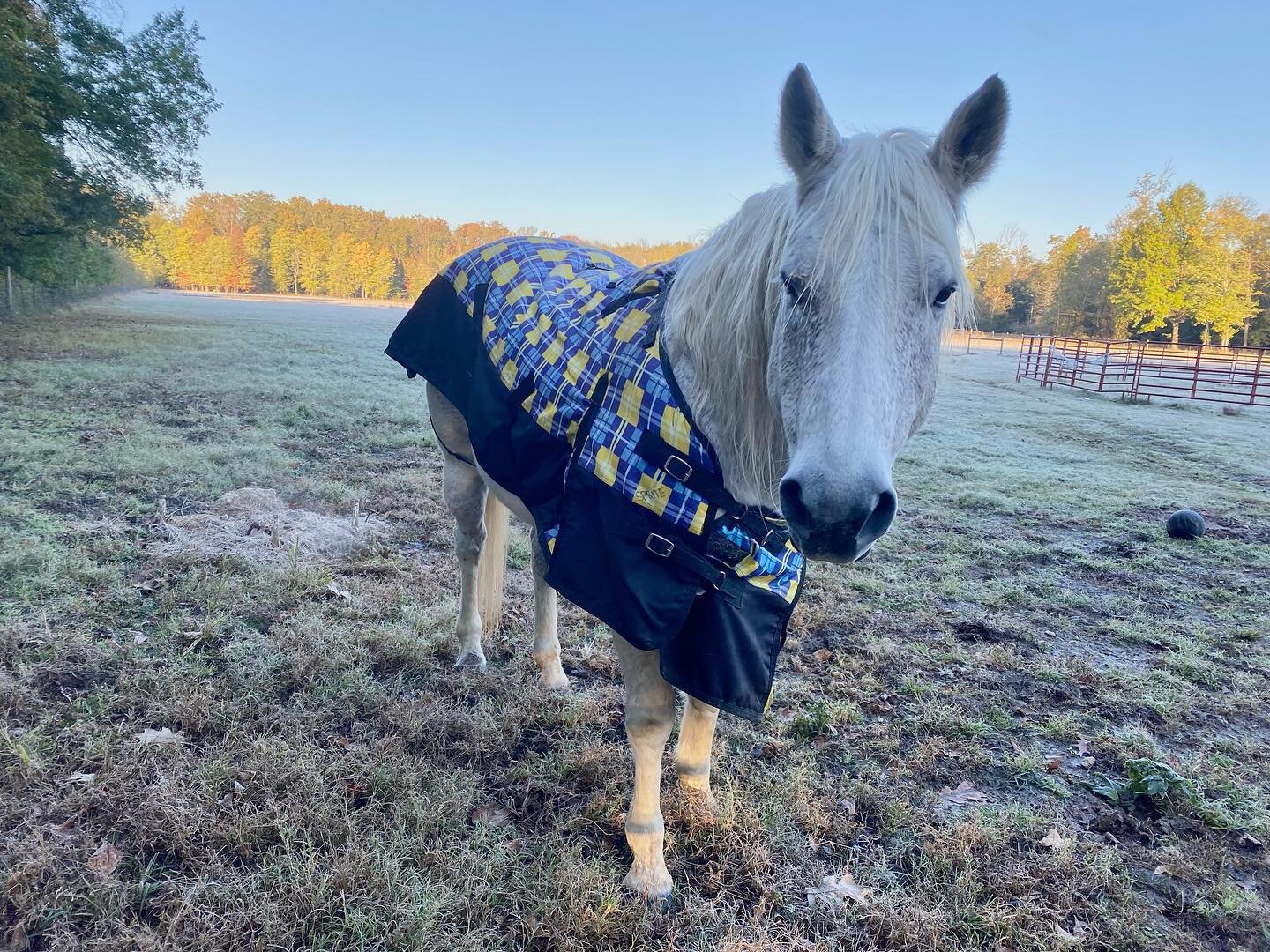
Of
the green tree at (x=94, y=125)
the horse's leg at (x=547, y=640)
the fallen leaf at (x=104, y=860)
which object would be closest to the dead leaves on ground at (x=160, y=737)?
the fallen leaf at (x=104, y=860)

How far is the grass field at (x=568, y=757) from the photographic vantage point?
1789 millimetres

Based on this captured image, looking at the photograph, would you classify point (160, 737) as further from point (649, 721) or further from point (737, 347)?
point (737, 347)

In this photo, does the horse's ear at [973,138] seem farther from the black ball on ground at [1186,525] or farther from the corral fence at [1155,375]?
the corral fence at [1155,375]

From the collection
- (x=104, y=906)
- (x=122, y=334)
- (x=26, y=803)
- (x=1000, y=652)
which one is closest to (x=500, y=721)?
(x=104, y=906)

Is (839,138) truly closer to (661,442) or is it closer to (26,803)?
(661,442)

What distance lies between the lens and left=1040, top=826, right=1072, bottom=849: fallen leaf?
2146 millimetres

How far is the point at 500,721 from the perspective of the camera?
104 inches

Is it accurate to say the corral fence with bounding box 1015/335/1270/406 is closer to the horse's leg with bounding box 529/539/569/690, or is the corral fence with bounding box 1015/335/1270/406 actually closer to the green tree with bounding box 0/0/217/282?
the horse's leg with bounding box 529/539/569/690

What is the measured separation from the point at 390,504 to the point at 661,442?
411 centimetres

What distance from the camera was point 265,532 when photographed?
170 inches

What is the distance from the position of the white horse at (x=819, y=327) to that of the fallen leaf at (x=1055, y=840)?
1.29m

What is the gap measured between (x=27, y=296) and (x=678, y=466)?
29.8m

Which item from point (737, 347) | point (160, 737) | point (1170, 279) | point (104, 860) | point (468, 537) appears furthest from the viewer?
point (1170, 279)

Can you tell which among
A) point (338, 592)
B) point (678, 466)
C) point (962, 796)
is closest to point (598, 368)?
point (678, 466)
